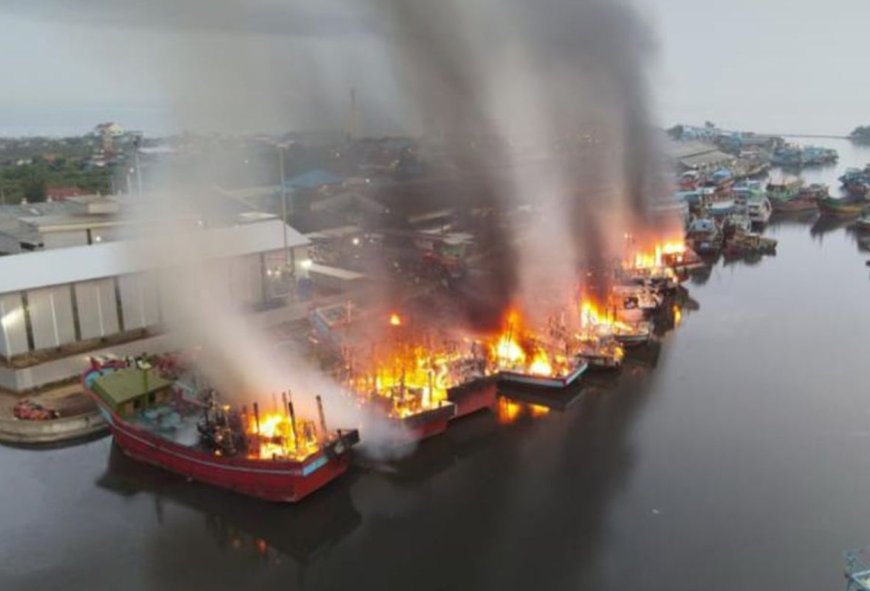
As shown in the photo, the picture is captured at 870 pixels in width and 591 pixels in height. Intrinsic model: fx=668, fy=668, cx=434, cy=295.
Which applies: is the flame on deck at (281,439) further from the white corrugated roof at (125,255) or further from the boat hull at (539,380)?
the white corrugated roof at (125,255)

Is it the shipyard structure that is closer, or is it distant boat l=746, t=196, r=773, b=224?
the shipyard structure

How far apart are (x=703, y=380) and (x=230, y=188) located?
391 inches

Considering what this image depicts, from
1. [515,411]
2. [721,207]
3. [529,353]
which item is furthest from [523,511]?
[721,207]

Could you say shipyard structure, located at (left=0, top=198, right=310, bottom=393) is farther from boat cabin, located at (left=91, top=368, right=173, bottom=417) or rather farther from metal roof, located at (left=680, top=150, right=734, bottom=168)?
metal roof, located at (left=680, top=150, right=734, bottom=168)

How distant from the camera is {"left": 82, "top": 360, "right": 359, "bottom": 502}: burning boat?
5848mm

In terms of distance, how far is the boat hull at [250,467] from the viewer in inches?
227

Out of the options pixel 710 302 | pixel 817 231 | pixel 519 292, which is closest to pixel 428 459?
pixel 519 292

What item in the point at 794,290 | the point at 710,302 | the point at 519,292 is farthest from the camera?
the point at 794,290

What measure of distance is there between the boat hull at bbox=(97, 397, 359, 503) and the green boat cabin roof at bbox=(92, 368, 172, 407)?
234 millimetres

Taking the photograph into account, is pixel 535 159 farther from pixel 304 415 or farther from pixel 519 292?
pixel 304 415

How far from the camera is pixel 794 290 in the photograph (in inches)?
557

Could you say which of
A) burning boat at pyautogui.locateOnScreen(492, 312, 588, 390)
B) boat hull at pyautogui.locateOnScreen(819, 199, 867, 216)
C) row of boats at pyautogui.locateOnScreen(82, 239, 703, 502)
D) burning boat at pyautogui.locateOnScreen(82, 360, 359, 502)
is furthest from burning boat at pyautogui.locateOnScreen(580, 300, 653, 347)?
boat hull at pyautogui.locateOnScreen(819, 199, 867, 216)

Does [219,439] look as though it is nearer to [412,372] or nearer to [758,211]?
[412,372]

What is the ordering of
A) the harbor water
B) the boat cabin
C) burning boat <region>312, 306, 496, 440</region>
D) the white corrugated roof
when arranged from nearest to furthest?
the harbor water
the boat cabin
burning boat <region>312, 306, 496, 440</region>
the white corrugated roof
